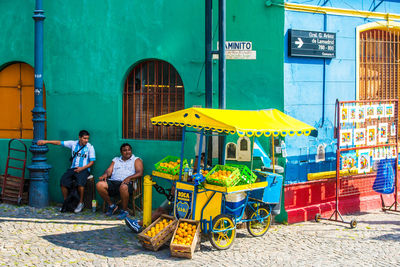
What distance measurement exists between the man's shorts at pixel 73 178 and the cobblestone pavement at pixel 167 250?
0.63 metres

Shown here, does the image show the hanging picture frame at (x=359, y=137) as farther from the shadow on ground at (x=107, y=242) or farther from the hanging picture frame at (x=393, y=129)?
the shadow on ground at (x=107, y=242)

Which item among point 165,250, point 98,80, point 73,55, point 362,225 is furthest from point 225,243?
point 73,55

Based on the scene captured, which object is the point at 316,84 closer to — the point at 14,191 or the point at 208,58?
the point at 208,58

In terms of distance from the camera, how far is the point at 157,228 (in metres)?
7.16

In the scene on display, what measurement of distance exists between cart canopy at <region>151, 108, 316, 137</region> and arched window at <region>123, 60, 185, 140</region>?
1993 mm

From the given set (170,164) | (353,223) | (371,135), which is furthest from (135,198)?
(371,135)

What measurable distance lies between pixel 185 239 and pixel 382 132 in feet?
15.5

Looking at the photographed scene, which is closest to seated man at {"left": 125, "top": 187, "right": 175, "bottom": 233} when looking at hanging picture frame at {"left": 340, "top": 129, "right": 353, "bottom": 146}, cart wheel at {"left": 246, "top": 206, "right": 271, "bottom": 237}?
cart wheel at {"left": 246, "top": 206, "right": 271, "bottom": 237}

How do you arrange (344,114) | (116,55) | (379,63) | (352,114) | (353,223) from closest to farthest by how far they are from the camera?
(353,223) → (344,114) → (352,114) → (116,55) → (379,63)

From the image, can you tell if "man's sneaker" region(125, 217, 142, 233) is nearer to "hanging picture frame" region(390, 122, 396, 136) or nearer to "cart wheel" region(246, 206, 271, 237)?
"cart wheel" region(246, 206, 271, 237)

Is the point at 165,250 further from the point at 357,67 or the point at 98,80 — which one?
the point at 357,67

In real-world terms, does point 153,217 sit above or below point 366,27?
below

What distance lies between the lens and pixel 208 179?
710 centimetres

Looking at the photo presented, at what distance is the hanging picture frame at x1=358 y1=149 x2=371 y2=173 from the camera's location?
30.0ft
